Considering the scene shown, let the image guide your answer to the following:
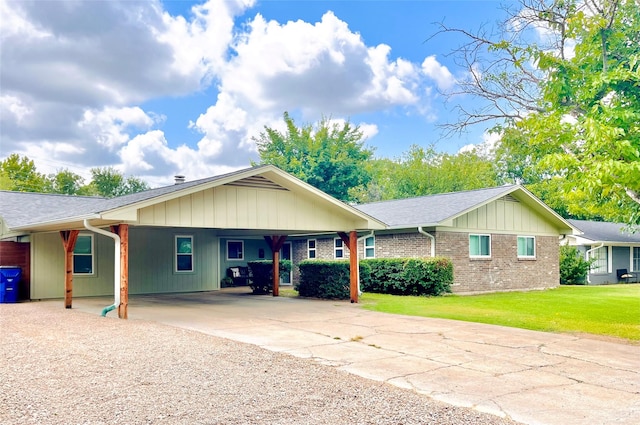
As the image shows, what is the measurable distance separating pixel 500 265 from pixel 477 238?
1693 millimetres

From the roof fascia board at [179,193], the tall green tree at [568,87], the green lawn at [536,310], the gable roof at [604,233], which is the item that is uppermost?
the tall green tree at [568,87]

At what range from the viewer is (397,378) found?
6.18 meters

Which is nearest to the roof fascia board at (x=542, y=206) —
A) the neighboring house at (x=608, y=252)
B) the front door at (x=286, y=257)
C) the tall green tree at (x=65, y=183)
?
the neighboring house at (x=608, y=252)

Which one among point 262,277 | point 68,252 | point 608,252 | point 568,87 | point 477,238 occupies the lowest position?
point 262,277

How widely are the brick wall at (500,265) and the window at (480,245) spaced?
203 millimetres

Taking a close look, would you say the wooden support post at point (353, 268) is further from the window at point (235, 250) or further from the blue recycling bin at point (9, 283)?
the window at point (235, 250)

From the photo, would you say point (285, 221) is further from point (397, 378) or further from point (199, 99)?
point (199, 99)

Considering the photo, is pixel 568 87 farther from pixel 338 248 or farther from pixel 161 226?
pixel 338 248

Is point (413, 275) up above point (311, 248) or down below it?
below

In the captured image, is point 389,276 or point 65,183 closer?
point 389,276

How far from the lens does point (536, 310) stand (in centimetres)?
1373

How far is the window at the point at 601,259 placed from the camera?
2739cm

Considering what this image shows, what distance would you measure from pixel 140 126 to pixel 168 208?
2906 cm

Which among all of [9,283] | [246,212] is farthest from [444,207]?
[9,283]
